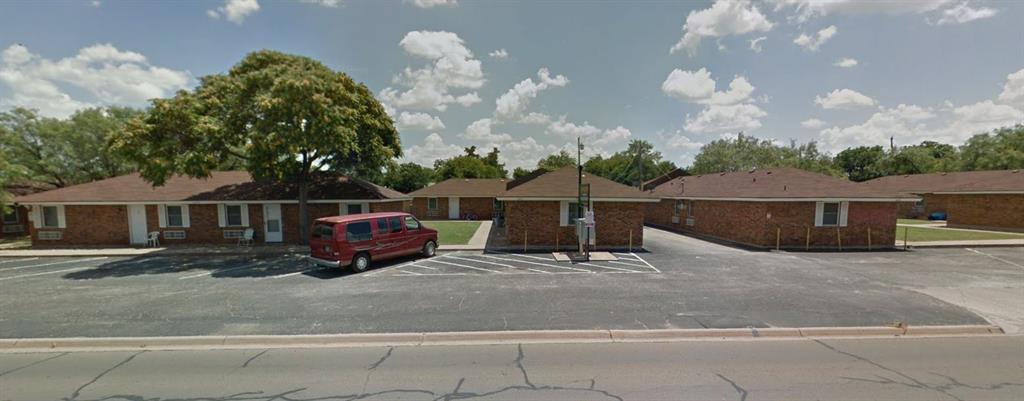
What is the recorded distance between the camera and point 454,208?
32.6 meters

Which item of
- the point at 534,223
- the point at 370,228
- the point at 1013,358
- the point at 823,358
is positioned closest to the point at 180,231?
the point at 370,228

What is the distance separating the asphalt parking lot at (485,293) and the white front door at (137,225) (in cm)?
355

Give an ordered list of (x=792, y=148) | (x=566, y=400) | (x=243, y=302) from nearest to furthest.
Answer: (x=566, y=400)
(x=243, y=302)
(x=792, y=148)

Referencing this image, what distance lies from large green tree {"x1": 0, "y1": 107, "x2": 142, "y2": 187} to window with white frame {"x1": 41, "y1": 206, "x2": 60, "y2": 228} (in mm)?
4812

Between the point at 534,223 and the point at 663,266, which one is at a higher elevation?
the point at 534,223

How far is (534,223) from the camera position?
622 inches

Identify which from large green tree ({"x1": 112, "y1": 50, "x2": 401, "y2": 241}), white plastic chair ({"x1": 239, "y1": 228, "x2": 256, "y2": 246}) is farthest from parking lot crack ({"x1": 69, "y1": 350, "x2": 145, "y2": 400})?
white plastic chair ({"x1": 239, "y1": 228, "x2": 256, "y2": 246})

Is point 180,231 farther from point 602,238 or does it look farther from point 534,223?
point 602,238

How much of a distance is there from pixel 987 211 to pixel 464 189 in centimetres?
3610

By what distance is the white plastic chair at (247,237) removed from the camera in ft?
54.3

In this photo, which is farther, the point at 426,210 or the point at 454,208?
the point at 426,210

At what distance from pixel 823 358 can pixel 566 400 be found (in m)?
4.03

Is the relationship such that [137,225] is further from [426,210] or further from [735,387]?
[735,387]

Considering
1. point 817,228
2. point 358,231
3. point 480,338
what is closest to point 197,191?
point 358,231
